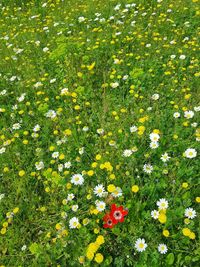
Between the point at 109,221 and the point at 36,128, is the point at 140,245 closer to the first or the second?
the point at 109,221

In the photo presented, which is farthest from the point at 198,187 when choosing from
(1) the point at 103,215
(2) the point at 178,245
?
(1) the point at 103,215

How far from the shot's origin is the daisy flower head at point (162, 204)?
2.70 m

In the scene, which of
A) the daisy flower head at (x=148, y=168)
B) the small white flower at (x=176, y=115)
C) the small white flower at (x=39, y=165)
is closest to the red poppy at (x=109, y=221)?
the daisy flower head at (x=148, y=168)

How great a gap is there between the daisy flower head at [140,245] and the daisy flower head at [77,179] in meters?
0.79

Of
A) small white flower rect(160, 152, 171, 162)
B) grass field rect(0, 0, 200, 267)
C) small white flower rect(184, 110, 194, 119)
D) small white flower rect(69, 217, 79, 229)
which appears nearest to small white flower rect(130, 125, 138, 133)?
grass field rect(0, 0, 200, 267)

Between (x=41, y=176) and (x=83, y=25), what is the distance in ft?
11.0

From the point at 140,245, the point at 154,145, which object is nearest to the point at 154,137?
the point at 154,145

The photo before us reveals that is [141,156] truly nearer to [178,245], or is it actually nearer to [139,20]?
[178,245]

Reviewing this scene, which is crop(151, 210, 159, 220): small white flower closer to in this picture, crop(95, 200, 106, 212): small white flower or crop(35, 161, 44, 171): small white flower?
crop(95, 200, 106, 212): small white flower

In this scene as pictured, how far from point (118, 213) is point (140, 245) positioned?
0.31 m

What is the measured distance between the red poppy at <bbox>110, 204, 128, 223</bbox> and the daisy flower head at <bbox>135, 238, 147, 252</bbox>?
0.68ft

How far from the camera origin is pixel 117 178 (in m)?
2.97

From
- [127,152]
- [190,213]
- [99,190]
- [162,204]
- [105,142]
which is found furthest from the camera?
[105,142]

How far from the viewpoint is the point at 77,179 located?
312 cm
